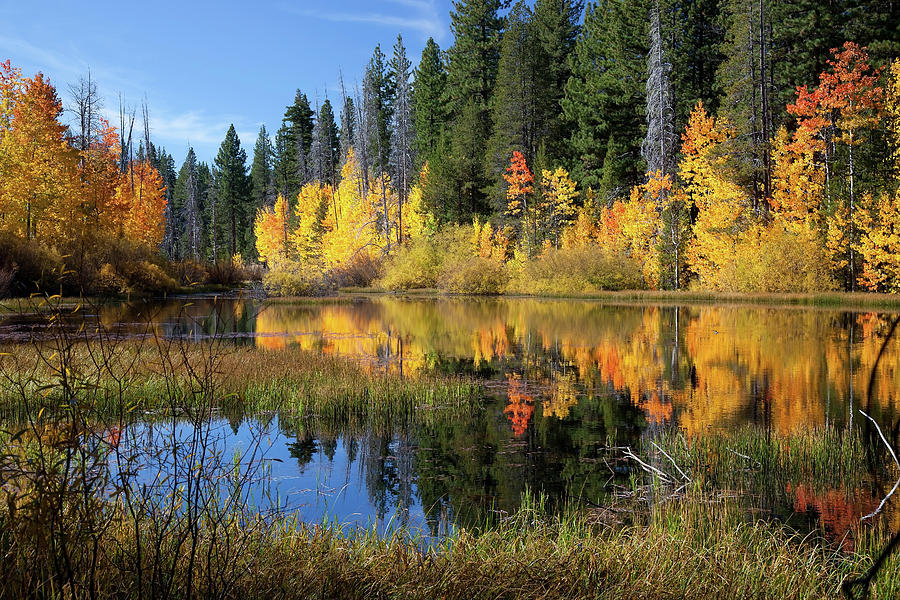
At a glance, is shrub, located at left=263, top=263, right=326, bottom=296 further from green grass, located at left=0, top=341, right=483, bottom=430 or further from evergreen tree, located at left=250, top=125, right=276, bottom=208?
evergreen tree, located at left=250, top=125, right=276, bottom=208

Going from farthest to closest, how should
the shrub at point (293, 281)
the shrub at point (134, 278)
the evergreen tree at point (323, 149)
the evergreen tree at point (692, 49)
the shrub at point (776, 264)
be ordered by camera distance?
the evergreen tree at point (323, 149), the evergreen tree at point (692, 49), the shrub at point (293, 281), the shrub at point (134, 278), the shrub at point (776, 264)

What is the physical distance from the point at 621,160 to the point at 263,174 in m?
60.3

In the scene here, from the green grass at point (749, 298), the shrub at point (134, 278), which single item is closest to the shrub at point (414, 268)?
the green grass at point (749, 298)

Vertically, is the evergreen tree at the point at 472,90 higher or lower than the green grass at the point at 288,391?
higher

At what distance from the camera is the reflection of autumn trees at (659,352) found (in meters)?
11.3

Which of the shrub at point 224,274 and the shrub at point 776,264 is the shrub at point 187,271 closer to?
the shrub at point 224,274

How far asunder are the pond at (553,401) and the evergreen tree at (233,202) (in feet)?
219

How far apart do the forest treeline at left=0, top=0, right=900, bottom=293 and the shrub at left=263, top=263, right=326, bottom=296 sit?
6.3 inches

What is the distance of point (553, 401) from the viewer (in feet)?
38.1

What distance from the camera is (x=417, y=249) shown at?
49.4m

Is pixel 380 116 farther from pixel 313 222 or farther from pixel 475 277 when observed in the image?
pixel 475 277

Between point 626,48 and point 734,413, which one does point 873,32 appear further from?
point 734,413

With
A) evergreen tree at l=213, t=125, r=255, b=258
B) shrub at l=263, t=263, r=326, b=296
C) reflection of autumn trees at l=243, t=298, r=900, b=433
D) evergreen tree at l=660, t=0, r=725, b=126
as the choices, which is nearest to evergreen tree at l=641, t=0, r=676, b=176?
evergreen tree at l=660, t=0, r=725, b=126

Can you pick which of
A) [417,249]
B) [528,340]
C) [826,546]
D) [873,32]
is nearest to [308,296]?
[417,249]
